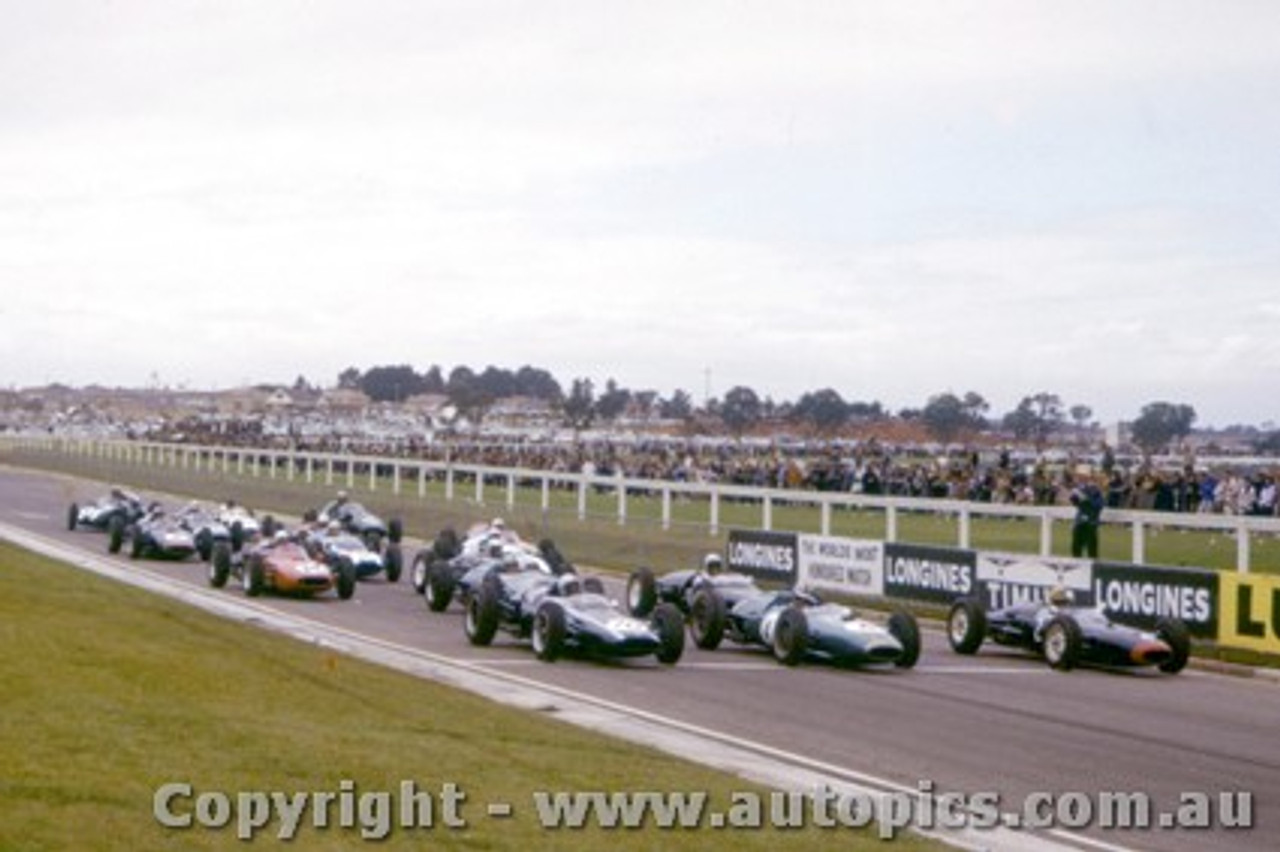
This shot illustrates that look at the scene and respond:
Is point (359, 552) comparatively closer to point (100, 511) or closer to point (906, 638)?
point (906, 638)

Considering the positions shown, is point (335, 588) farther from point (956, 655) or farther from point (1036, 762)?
point (1036, 762)

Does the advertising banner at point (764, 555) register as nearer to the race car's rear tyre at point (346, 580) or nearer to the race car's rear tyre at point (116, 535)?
the race car's rear tyre at point (346, 580)

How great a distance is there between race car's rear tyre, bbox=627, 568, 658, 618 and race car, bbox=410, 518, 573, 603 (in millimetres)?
1307

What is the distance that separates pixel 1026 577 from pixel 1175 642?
205 inches

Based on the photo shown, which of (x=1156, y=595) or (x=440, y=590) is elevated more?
(x=1156, y=595)

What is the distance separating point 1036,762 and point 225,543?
790 inches

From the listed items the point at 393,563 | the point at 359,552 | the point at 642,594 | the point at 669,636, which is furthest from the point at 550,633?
the point at 393,563

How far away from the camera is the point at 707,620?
85.2ft

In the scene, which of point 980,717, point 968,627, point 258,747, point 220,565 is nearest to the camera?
point 258,747

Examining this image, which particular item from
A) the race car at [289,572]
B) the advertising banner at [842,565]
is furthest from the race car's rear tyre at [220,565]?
the advertising banner at [842,565]

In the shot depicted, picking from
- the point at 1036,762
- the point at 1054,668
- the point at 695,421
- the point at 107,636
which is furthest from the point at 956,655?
the point at 695,421

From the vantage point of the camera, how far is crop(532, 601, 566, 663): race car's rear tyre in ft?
77.6

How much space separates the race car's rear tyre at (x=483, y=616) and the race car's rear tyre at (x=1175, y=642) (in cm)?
835

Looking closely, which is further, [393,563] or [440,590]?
[393,563]
